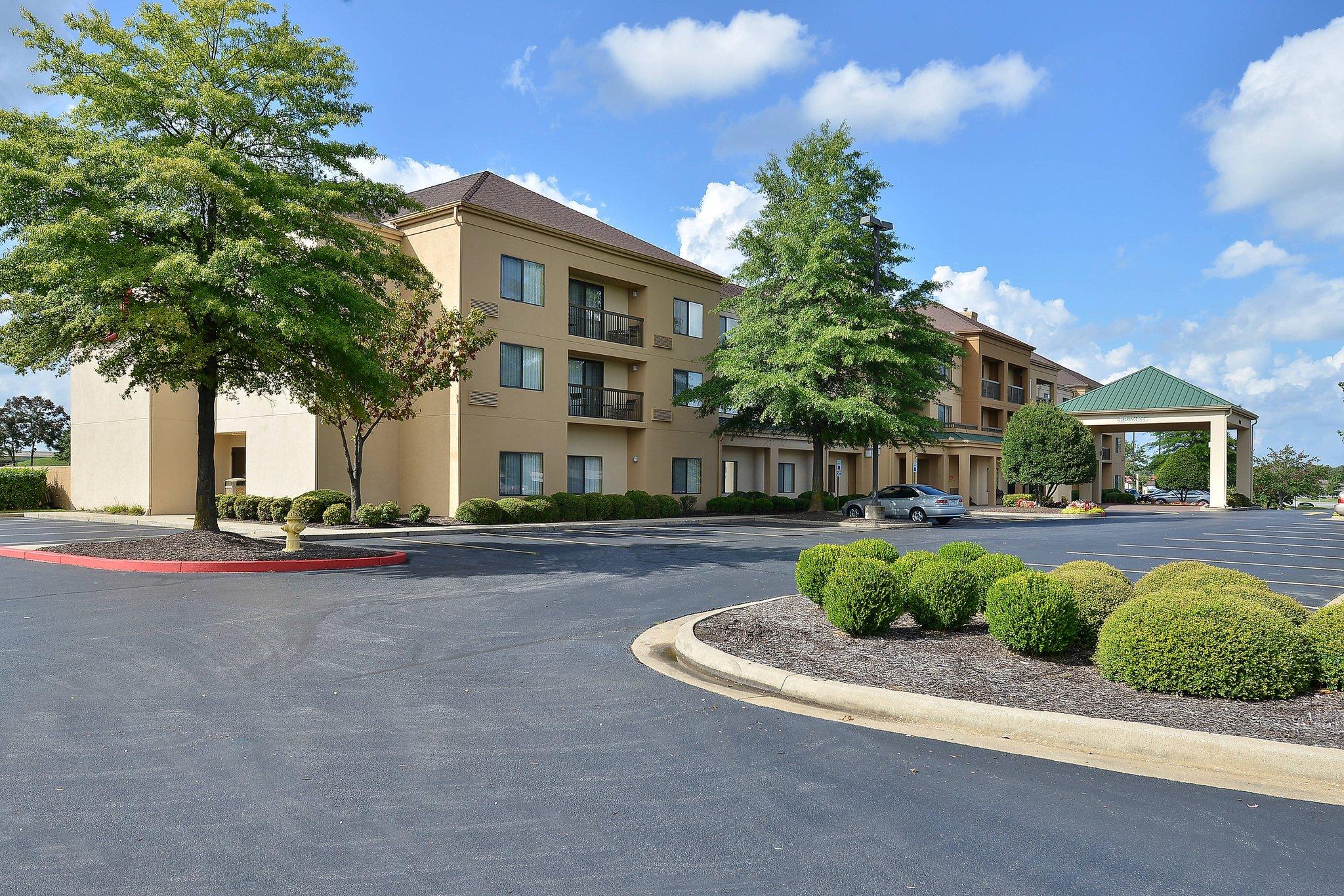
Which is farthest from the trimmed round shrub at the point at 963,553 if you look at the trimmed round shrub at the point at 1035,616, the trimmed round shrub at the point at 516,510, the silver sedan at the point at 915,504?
the silver sedan at the point at 915,504

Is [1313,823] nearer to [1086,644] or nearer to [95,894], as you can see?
[1086,644]

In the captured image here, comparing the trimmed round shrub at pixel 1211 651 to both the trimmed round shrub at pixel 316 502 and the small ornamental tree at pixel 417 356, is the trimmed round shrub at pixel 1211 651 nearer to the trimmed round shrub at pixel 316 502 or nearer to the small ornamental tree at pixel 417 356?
the small ornamental tree at pixel 417 356

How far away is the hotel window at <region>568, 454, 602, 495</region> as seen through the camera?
32688mm

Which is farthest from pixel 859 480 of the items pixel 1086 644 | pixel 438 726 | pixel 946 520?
pixel 438 726

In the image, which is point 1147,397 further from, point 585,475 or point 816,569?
point 816,569

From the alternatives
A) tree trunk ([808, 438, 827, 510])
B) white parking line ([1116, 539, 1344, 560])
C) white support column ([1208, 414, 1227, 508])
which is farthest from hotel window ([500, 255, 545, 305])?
white support column ([1208, 414, 1227, 508])

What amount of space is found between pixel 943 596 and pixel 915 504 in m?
27.2

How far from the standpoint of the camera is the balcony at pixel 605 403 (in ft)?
107

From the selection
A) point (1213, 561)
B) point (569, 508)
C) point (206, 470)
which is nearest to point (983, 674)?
point (1213, 561)

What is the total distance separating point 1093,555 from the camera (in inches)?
772

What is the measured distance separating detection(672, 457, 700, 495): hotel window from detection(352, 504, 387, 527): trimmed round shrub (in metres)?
13.4

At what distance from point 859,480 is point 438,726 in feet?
149

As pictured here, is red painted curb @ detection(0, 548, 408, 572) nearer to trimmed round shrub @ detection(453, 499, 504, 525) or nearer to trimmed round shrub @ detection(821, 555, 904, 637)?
trimmed round shrub @ detection(821, 555, 904, 637)

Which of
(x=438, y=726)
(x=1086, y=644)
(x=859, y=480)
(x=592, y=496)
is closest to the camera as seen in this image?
(x=438, y=726)
